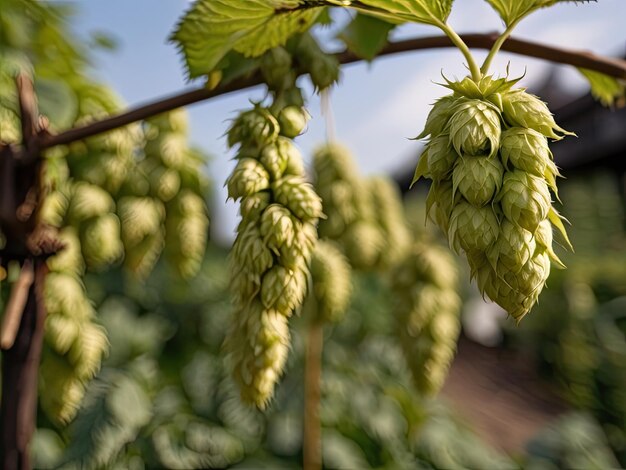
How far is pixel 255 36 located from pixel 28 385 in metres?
0.68

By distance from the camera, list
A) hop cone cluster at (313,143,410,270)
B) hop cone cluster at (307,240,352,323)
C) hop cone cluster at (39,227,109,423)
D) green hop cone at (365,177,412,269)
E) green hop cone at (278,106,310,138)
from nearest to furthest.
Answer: green hop cone at (278,106,310,138) → hop cone cluster at (39,227,109,423) → hop cone cluster at (307,240,352,323) → hop cone cluster at (313,143,410,270) → green hop cone at (365,177,412,269)

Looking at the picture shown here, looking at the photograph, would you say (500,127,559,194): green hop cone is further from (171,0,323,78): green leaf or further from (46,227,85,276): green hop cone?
(46,227,85,276): green hop cone

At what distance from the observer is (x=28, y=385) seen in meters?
1.09

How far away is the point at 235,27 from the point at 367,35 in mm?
261

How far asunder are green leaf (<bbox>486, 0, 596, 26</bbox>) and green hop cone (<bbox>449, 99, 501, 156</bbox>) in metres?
0.18

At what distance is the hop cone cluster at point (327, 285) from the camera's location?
1684mm

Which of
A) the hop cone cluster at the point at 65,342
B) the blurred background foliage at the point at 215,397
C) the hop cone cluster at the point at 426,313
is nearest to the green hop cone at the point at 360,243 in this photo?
the hop cone cluster at the point at 426,313

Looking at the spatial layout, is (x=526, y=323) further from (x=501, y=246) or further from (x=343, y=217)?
(x=501, y=246)

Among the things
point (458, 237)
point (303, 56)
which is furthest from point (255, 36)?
point (458, 237)

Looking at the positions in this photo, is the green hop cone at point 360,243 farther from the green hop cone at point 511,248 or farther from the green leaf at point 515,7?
the green hop cone at point 511,248

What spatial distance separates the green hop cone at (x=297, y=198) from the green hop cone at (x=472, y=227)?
0.68 ft

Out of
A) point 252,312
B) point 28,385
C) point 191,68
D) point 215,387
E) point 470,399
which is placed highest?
point 191,68

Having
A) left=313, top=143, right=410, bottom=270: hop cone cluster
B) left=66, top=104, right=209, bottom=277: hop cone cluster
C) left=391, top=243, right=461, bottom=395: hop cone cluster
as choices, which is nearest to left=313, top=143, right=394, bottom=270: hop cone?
left=313, top=143, right=410, bottom=270: hop cone cluster

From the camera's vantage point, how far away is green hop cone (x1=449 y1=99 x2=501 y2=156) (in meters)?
0.59
